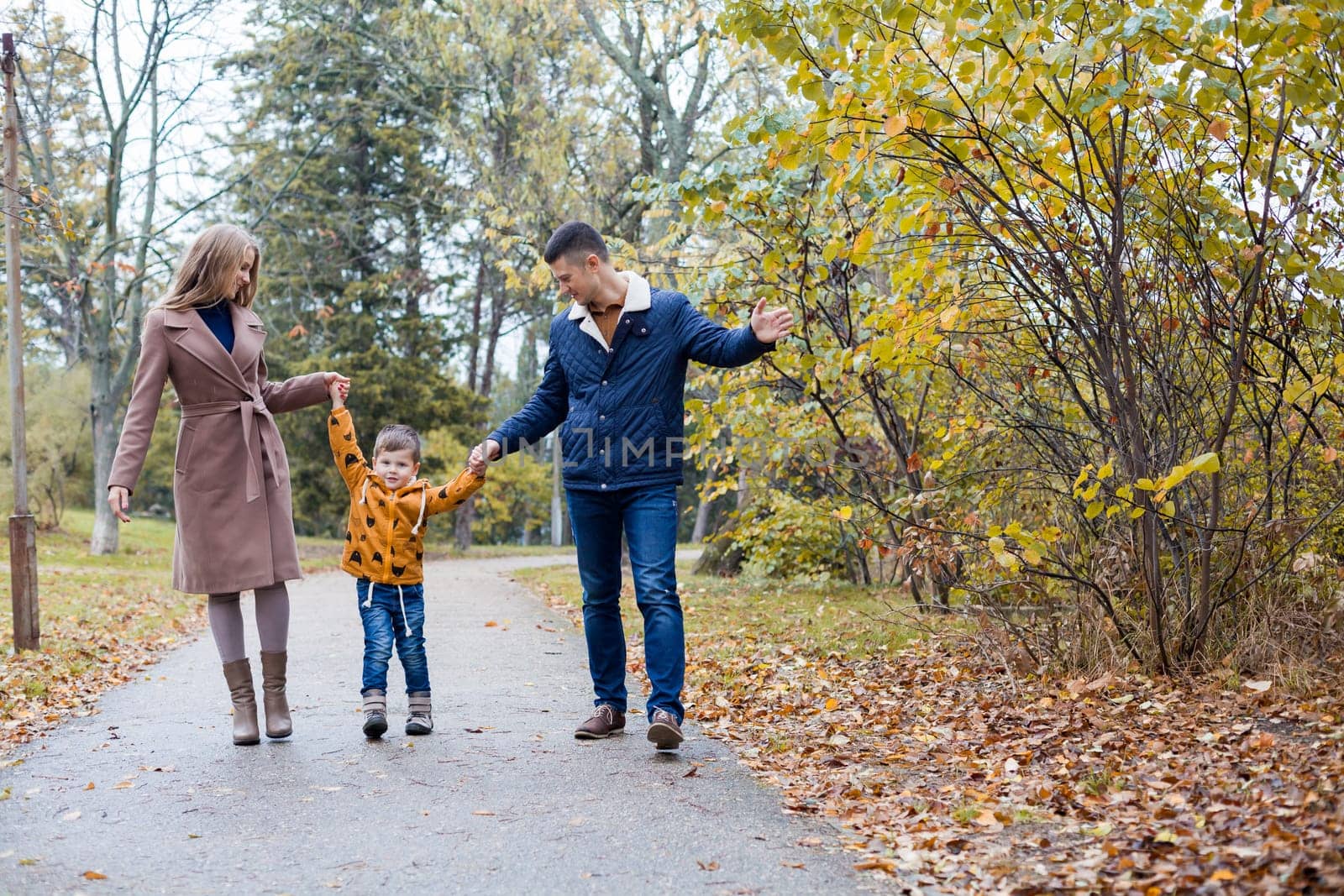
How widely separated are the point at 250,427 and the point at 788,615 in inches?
218

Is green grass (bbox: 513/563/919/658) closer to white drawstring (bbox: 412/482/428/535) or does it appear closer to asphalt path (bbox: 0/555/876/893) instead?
asphalt path (bbox: 0/555/876/893)

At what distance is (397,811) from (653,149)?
1547 centimetres

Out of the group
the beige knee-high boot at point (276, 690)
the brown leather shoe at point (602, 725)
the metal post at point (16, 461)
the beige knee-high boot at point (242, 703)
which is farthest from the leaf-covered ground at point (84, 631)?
the brown leather shoe at point (602, 725)

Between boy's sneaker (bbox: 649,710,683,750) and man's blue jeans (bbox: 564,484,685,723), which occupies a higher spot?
man's blue jeans (bbox: 564,484,685,723)

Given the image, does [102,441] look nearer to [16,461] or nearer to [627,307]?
[16,461]

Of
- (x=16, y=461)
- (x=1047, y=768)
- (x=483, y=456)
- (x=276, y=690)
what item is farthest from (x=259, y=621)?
(x=16, y=461)

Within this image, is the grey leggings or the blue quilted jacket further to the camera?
the grey leggings

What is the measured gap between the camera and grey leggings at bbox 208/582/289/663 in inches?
194

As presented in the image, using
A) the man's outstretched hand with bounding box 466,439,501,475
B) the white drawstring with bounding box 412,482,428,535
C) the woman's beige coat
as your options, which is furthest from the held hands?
the man's outstretched hand with bounding box 466,439,501,475

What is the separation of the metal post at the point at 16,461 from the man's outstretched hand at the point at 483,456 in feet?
13.4

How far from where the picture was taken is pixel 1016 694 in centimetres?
520

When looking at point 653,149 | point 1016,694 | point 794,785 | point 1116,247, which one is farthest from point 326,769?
point 653,149

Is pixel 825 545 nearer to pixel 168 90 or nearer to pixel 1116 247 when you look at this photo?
pixel 1116 247

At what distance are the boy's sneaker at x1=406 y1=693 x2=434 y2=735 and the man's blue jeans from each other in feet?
2.42
